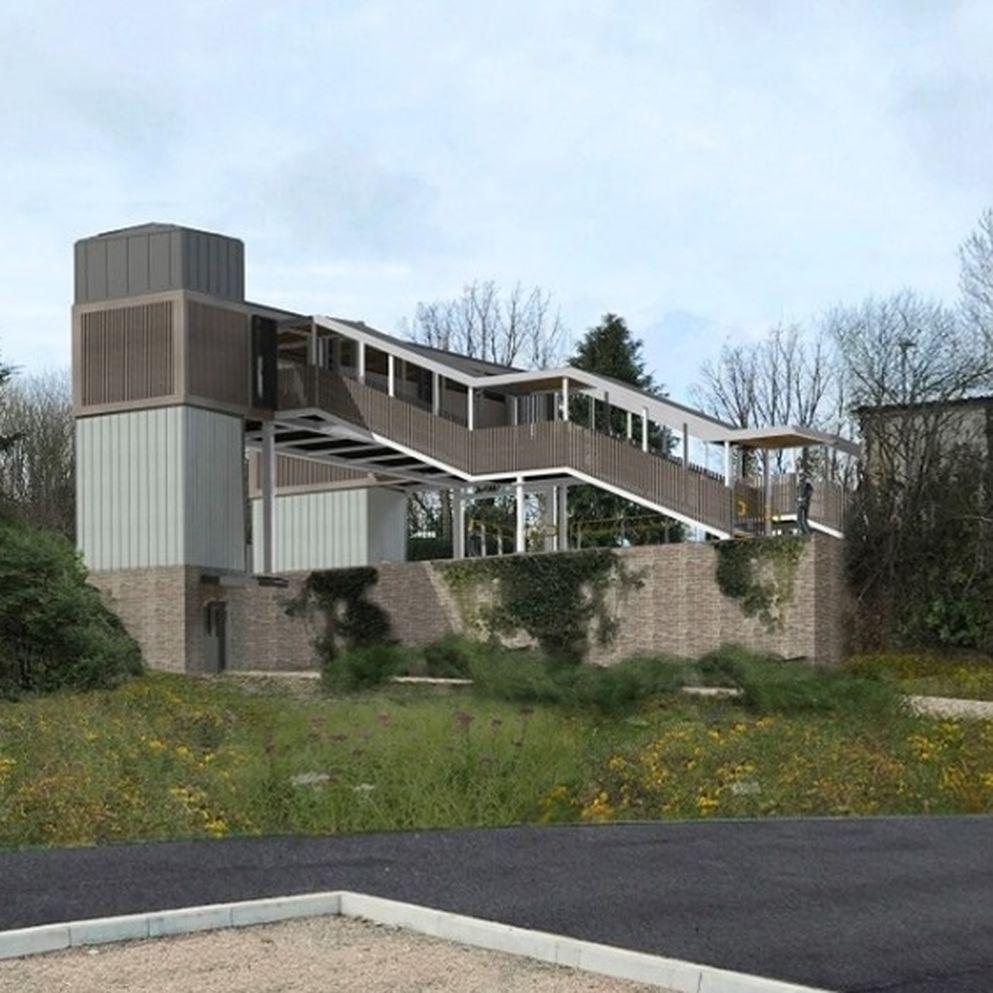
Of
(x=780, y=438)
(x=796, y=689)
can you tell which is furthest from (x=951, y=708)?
(x=780, y=438)

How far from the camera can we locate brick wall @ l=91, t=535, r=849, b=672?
35688mm

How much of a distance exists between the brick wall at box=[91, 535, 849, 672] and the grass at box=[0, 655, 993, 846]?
39.8 feet

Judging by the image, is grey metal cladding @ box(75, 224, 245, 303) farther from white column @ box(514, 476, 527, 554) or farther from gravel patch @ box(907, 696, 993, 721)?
gravel patch @ box(907, 696, 993, 721)

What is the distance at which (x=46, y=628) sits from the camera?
90.2 ft

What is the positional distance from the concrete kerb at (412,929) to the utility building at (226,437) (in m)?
29.1

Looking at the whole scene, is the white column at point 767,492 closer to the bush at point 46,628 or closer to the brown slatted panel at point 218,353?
the brown slatted panel at point 218,353

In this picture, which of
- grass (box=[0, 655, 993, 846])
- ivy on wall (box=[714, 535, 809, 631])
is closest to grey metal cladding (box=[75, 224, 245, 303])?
ivy on wall (box=[714, 535, 809, 631])

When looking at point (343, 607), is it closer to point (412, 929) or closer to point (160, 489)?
point (160, 489)

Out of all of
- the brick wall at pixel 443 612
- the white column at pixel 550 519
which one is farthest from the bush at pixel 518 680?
the white column at pixel 550 519

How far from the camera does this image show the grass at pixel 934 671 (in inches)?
1251

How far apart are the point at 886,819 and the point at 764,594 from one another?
68.8 feet

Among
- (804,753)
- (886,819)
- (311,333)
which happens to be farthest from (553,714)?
(311,333)

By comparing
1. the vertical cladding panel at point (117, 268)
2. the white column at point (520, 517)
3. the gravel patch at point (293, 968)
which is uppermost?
the vertical cladding panel at point (117, 268)

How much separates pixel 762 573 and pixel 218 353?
41.7 feet
